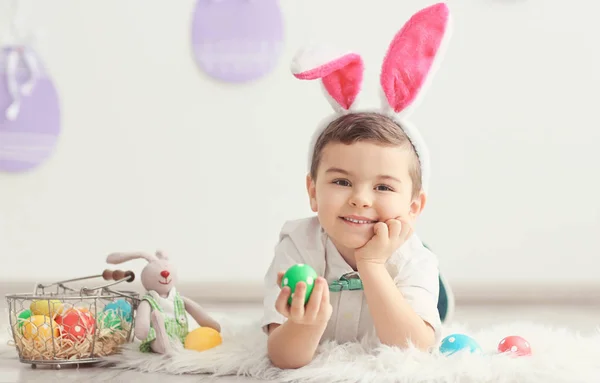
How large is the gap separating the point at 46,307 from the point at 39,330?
123mm

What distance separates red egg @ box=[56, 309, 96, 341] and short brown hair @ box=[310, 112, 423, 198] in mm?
504

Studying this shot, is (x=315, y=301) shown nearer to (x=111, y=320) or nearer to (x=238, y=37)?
(x=111, y=320)

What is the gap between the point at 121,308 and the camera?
1543 millimetres

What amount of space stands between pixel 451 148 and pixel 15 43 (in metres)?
1.86

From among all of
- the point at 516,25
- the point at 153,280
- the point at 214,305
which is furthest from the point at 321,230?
the point at 516,25

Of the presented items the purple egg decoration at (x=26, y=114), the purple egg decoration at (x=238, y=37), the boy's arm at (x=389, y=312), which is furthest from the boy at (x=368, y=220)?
the purple egg decoration at (x=26, y=114)

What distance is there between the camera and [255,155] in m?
3.16

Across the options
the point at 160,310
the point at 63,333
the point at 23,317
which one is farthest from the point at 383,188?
the point at 23,317

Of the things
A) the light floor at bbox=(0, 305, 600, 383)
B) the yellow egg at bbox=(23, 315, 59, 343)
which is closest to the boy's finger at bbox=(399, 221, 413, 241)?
the light floor at bbox=(0, 305, 600, 383)

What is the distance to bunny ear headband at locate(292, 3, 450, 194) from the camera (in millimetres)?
1432

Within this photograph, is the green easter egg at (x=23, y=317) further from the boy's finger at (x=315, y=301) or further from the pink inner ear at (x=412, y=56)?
the pink inner ear at (x=412, y=56)

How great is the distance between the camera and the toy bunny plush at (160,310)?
57.9 inches

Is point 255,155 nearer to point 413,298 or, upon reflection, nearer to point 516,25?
point 516,25

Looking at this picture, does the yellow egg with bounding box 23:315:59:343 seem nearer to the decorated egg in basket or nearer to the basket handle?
the decorated egg in basket
